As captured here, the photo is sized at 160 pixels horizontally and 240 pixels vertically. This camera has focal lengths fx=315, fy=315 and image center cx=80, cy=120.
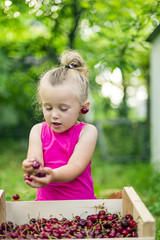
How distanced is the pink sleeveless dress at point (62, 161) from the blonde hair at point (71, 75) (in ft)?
0.81

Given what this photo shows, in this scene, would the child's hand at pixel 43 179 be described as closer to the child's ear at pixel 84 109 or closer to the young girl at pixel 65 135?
the young girl at pixel 65 135

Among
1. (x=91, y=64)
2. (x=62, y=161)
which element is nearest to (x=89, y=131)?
(x=62, y=161)

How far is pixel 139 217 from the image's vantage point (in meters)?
1.45

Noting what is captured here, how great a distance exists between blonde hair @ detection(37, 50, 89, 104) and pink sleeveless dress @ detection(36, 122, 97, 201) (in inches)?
9.7

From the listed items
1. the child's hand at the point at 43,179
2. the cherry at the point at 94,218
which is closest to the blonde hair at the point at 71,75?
the child's hand at the point at 43,179

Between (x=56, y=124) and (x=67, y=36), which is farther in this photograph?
(x=67, y=36)

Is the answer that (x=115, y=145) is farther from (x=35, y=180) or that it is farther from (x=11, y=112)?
(x=35, y=180)

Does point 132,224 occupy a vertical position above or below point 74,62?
below

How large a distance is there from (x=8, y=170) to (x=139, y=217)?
4704mm

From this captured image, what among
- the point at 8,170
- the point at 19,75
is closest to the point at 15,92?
the point at 19,75

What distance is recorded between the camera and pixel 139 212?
1.45 metres

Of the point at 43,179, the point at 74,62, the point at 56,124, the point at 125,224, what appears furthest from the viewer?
the point at 74,62

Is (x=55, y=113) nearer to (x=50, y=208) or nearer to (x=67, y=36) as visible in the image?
(x=50, y=208)

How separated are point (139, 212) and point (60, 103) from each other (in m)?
0.69
